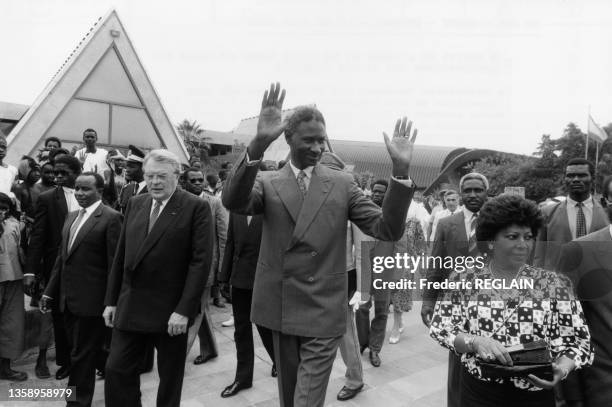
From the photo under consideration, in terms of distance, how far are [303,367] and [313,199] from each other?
2.98 ft

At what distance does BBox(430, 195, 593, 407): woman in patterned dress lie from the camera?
1.90 metres

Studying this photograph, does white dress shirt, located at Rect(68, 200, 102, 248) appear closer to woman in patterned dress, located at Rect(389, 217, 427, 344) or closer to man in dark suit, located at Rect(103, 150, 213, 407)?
man in dark suit, located at Rect(103, 150, 213, 407)

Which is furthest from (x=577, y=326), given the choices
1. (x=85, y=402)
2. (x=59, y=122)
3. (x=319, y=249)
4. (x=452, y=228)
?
(x=59, y=122)

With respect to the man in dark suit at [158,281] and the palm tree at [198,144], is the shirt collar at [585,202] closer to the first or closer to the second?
the man in dark suit at [158,281]

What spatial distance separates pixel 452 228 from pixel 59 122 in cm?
991

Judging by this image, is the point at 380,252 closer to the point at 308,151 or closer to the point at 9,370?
the point at 308,151

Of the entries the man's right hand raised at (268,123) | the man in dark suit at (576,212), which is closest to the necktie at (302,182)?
the man's right hand raised at (268,123)

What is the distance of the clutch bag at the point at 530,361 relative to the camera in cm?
174

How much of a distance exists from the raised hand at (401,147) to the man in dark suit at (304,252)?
308 mm

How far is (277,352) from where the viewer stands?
2.51 meters

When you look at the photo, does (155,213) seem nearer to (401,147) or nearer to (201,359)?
(401,147)

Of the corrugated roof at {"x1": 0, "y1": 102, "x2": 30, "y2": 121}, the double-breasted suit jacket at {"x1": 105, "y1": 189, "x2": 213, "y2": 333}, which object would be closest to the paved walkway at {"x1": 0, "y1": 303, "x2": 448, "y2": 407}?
the double-breasted suit jacket at {"x1": 105, "y1": 189, "x2": 213, "y2": 333}

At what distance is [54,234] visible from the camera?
13.8 feet

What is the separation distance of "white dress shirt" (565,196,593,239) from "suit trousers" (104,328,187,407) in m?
3.45
